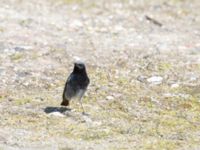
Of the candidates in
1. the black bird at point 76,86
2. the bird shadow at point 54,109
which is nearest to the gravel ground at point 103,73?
the bird shadow at point 54,109

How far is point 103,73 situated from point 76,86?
227 cm

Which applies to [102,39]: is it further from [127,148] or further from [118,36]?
[127,148]

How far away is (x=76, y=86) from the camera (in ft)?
35.8

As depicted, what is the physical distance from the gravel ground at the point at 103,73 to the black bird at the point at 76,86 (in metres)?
0.23

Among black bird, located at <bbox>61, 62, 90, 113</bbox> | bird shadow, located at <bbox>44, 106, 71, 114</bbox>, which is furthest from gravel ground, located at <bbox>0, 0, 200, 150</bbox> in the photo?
black bird, located at <bbox>61, 62, 90, 113</bbox>

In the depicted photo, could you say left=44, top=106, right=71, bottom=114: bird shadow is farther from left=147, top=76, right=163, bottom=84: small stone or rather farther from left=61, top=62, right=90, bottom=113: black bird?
Answer: left=147, top=76, right=163, bottom=84: small stone

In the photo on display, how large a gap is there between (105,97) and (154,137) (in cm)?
187

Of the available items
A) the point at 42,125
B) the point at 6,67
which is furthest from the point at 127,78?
the point at 42,125

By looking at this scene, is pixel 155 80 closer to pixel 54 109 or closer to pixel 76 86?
pixel 76 86

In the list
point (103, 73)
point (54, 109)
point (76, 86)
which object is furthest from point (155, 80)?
point (54, 109)

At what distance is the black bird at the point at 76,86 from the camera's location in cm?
1085

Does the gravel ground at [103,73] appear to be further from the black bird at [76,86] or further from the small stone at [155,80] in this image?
the black bird at [76,86]

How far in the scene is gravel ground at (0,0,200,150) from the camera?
33.2ft

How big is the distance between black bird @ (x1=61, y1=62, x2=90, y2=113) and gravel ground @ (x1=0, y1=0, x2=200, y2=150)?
0.23 meters
